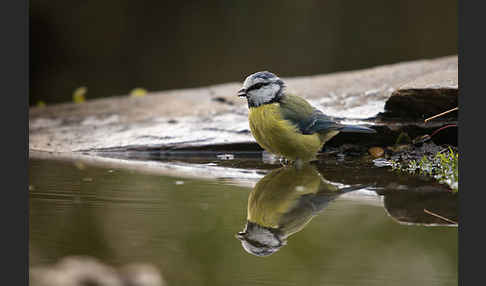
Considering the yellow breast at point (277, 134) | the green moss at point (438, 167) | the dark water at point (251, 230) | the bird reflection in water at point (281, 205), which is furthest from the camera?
the yellow breast at point (277, 134)

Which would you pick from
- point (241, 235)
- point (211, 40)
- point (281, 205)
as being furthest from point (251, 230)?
point (211, 40)

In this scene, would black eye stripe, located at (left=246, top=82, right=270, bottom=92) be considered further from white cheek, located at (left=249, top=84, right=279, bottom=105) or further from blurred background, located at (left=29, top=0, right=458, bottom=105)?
blurred background, located at (left=29, top=0, right=458, bottom=105)

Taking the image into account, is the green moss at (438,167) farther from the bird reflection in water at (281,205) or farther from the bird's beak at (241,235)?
the bird's beak at (241,235)

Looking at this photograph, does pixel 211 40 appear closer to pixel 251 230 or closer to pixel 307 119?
pixel 307 119

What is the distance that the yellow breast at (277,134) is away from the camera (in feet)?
11.5

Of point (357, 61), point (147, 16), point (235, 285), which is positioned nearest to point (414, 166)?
point (235, 285)

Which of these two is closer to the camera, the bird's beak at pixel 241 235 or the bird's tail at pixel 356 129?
the bird's beak at pixel 241 235

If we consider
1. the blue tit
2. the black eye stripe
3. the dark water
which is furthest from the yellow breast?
the dark water

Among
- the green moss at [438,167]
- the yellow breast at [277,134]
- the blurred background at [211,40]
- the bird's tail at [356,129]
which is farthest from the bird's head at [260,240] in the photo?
the blurred background at [211,40]

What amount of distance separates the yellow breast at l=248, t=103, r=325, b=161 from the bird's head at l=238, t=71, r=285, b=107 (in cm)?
5

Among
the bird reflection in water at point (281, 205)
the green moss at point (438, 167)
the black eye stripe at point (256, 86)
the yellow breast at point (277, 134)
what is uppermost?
the black eye stripe at point (256, 86)

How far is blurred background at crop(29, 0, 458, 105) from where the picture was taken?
27.2 feet

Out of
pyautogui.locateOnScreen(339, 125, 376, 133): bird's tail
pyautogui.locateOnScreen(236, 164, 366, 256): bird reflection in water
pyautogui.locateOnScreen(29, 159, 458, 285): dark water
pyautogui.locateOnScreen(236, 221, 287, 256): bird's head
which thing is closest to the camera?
pyautogui.locateOnScreen(29, 159, 458, 285): dark water

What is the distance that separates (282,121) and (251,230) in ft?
4.65
